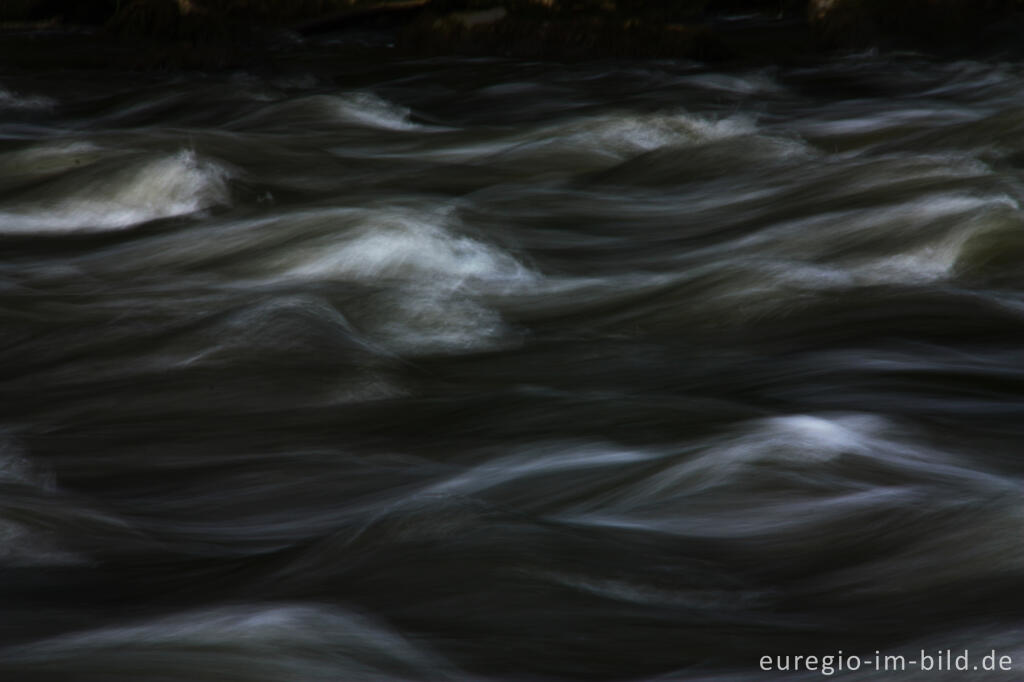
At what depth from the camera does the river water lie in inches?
80.5

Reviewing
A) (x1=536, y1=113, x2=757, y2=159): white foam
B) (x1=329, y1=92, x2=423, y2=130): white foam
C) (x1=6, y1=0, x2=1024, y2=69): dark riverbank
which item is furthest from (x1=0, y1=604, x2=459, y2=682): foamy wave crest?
(x1=6, y1=0, x2=1024, y2=69): dark riverbank

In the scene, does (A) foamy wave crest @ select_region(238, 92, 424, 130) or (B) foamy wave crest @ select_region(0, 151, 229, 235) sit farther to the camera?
(A) foamy wave crest @ select_region(238, 92, 424, 130)

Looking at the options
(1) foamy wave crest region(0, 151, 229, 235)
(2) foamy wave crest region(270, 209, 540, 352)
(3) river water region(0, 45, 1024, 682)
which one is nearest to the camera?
(3) river water region(0, 45, 1024, 682)

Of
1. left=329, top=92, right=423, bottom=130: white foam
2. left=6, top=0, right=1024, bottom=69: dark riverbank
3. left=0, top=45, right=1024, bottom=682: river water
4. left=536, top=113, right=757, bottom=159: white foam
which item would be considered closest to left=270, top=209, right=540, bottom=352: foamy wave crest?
left=0, top=45, right=1024, bottom=682: river water

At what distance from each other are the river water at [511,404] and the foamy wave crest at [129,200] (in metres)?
0.02

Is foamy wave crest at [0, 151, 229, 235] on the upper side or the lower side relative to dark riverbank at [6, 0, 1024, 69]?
lower

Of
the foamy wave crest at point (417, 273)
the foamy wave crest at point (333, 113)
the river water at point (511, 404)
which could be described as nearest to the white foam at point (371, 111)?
the foamy wave crest at point (333, 113)

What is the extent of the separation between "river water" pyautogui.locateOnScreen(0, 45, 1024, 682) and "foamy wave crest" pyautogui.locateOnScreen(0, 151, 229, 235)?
2 cm

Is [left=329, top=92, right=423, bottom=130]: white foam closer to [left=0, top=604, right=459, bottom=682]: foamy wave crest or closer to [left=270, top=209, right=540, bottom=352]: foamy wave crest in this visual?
[left=270, top=209, right=540, bottom=352]: foamy wave crest

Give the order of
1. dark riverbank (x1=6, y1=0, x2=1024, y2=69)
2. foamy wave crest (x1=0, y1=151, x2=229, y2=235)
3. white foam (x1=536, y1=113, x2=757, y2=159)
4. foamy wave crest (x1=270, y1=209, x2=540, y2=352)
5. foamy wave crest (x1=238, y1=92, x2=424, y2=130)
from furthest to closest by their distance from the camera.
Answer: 1. dark riverbank (x1=6, y1=0, x2=1024, y2=69)
2. foamy wave crest (x1=238, y1=92, x2=424, y2=130)
3. white foam (x1=536, y1=113, x2=757, y2=159)
4. foamy wave crest (x1=0, y1=151, x2=229, y2=235)
5. foamy wave crest (x1=270, y1=209, x2=540, y2=352)

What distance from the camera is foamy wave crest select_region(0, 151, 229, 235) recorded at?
18.0 feet

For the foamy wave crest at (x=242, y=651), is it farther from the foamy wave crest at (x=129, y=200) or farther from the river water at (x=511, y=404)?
the foamy wave crest at (x=129, y=200)

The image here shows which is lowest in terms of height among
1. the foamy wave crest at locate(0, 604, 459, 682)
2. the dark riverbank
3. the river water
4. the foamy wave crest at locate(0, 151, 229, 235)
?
the river water

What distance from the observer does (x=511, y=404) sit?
3.24 m
